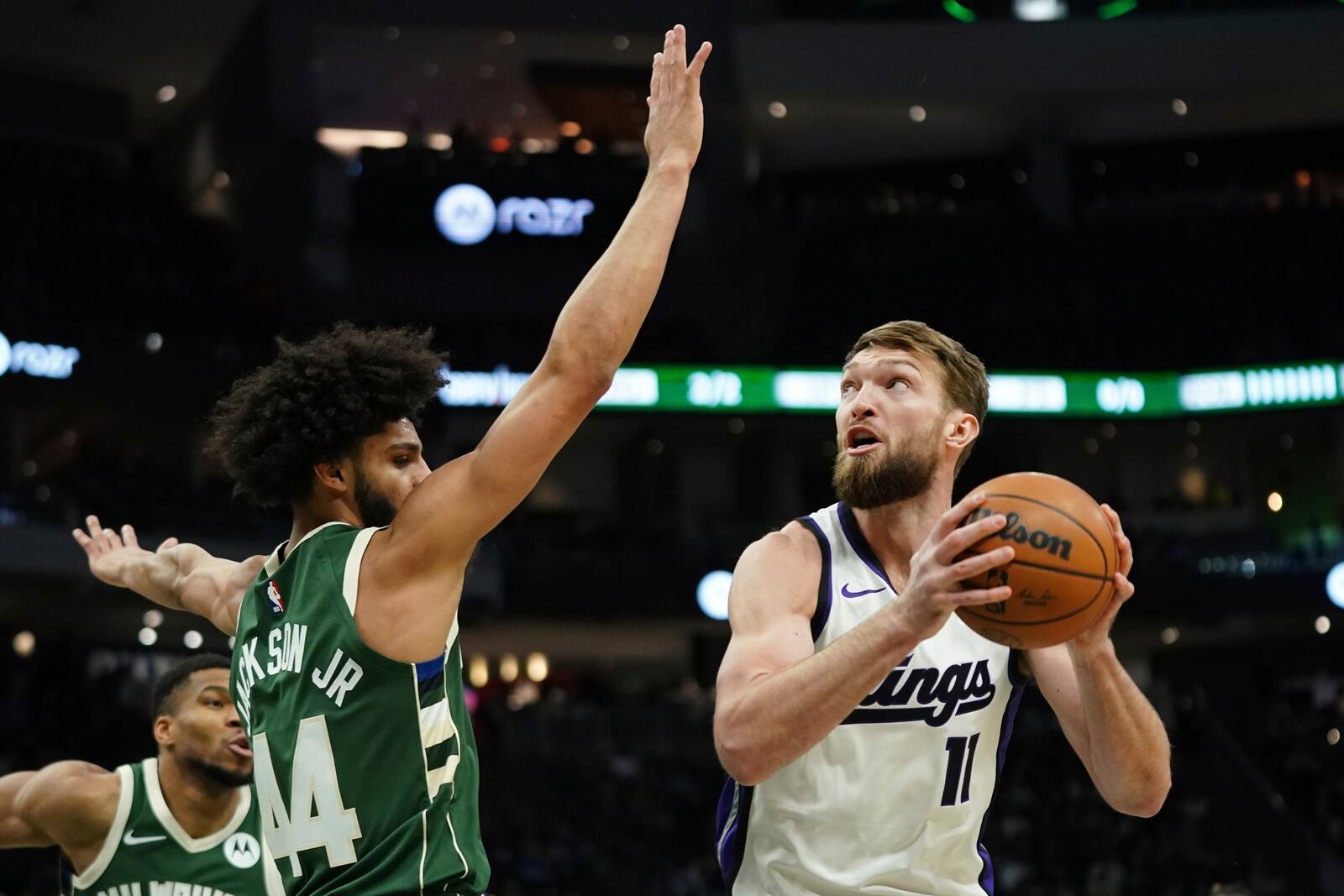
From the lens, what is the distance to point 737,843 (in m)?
4.24

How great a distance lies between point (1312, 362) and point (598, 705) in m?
14.4

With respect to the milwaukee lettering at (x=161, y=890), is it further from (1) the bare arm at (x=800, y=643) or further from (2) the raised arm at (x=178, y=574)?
(1) the bare arm at (x=800, y=643)

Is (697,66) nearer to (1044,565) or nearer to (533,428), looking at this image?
(533,428)

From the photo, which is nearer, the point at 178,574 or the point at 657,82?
the point at 657,82

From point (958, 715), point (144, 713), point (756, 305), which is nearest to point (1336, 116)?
point (756, 305)

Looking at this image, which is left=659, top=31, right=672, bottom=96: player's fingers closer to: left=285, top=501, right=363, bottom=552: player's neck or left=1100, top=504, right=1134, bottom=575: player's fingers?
left=285, top=501, right=363, bottom=552: player's neck

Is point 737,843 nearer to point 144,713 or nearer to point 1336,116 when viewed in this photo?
point 144,713

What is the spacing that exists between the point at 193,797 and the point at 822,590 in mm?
3035

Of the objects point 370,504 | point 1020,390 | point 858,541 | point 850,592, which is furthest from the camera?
point 1020,390

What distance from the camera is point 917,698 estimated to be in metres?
4.17

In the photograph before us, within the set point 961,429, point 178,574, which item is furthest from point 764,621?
point 178,574

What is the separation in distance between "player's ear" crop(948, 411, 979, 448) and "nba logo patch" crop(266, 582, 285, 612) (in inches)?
69.9

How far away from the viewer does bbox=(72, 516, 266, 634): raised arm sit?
492 cm

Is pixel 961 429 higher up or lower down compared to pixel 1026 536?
higher up
